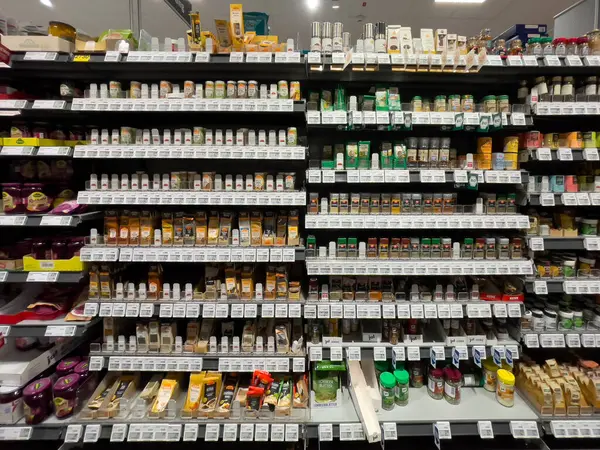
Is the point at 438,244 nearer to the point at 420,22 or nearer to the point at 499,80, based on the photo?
the point at 499,80

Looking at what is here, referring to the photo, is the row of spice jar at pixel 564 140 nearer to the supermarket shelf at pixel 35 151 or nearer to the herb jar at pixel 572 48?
the herb jar at pixel 572 48

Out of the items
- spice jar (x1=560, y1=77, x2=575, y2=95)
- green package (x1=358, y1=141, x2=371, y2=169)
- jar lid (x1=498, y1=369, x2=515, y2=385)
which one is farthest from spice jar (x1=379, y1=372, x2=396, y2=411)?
spice jar (x1=560, y1=77, x2=575, y2=95)

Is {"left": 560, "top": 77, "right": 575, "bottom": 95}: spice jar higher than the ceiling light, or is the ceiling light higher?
the ceiling light

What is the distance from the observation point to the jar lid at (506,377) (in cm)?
220

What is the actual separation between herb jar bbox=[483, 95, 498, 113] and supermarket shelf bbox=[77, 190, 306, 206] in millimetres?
1402

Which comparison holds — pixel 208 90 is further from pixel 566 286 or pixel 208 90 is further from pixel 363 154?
pixel 566 286

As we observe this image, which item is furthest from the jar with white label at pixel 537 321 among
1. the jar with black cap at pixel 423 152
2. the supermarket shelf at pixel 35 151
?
the supermarket shelf at pixel 35 151

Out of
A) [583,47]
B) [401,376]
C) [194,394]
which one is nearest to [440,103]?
[583,47]

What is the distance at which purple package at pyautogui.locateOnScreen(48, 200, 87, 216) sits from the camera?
2.22 metres

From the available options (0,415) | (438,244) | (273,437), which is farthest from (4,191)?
(438,244)

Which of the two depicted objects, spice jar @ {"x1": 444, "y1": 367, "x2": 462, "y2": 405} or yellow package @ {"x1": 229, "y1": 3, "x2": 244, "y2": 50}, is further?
spice jar @ {"x1": 444, "y1": 367, "x2": 462, "y2": 405}

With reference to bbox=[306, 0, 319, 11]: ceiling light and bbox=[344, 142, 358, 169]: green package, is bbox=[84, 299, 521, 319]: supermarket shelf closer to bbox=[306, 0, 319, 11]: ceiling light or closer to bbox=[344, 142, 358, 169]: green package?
bbox=[344, 142, 358, 169]: green package

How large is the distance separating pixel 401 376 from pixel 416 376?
0.86ft

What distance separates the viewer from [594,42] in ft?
7.40
